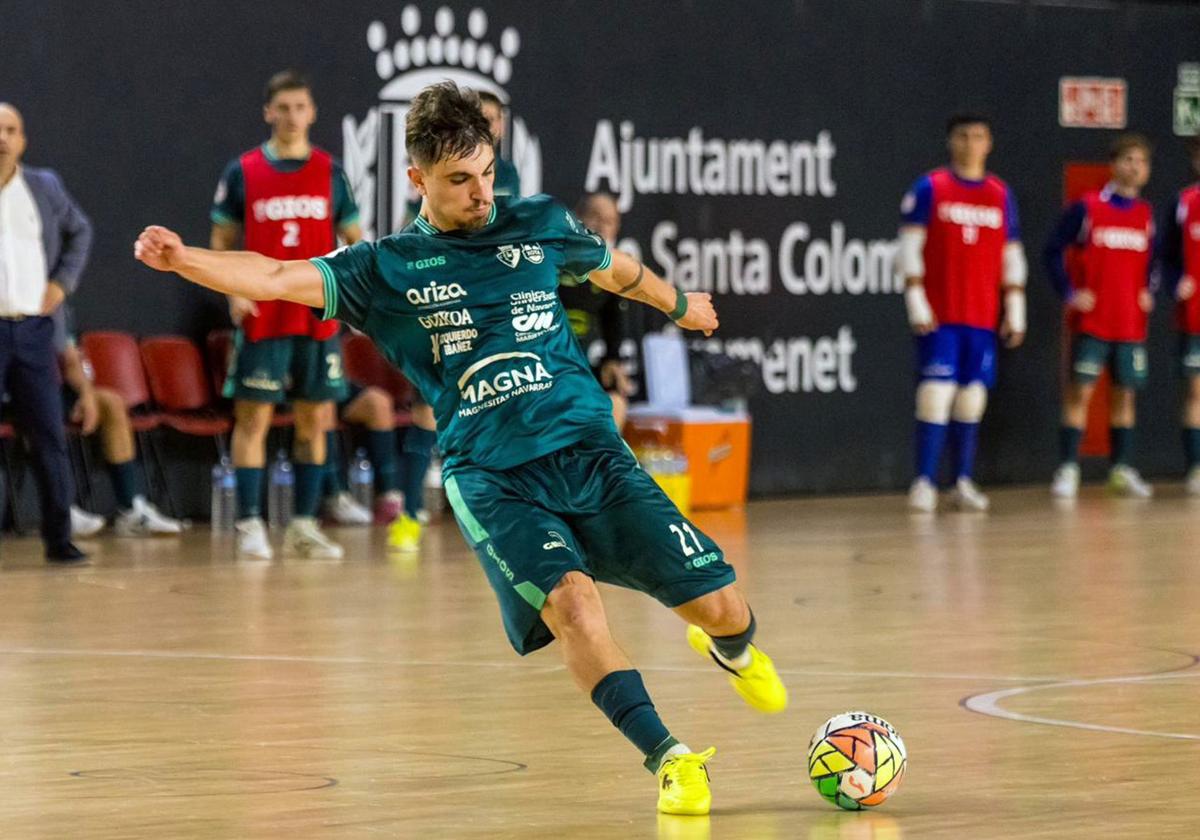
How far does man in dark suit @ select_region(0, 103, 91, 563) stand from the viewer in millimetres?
10234

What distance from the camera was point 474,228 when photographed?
5.38 m

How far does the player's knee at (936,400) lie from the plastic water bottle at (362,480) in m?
3.55

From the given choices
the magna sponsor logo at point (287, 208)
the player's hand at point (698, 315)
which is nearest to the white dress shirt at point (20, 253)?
the magna sponsor logo at point (287, 208)

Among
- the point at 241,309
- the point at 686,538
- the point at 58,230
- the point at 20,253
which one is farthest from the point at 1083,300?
the point at 686,538

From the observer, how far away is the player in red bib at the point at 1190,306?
1507 centimetres

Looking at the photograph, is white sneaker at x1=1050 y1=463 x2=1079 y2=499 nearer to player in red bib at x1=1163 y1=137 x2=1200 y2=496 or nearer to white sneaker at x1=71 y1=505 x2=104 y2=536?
player in red bib at x1=1163 y1=137 x2=1200 y2=496

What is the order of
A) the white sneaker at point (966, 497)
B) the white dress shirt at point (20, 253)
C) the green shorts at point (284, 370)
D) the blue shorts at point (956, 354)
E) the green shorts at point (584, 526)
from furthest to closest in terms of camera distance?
the white sneaker at point (966, 497) → the blue shorts at point (956, 354) → the green shorts at point (284, 370) → the white dress shirt at point (20, 253) → the green shorts at point (584, 526)

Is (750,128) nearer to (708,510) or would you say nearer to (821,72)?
(821,72)

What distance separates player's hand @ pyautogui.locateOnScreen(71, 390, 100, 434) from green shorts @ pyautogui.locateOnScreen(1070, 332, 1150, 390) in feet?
21.8

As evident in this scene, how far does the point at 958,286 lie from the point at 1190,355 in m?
2.25

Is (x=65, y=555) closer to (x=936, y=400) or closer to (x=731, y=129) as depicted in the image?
(x=936, y=400)

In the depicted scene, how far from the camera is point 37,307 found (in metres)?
10.3

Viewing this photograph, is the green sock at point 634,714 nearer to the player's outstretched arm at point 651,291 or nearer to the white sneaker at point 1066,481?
the player's outstretched arm at point 651,291

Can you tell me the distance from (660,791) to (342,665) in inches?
104
